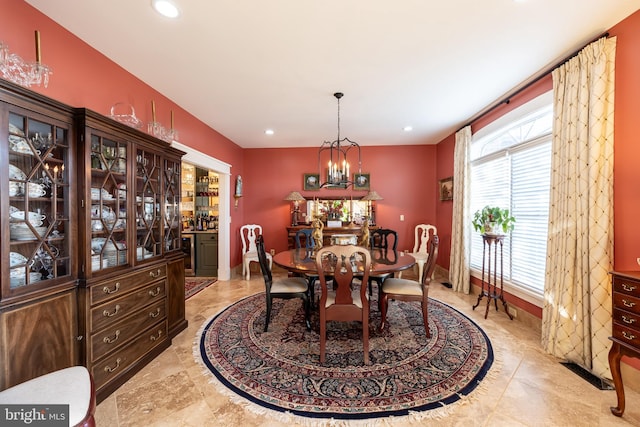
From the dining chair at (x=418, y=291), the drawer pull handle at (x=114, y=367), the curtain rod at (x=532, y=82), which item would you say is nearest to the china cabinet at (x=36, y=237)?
the drawer pull handle at (x=114, y=367)

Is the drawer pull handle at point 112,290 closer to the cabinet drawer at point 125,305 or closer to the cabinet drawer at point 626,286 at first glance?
the cabinet drawer at point 125,305

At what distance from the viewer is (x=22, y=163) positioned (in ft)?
4.89

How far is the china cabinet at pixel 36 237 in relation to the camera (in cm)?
133

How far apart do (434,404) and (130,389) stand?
2264 mm

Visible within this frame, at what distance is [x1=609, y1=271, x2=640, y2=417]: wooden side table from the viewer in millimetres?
1488

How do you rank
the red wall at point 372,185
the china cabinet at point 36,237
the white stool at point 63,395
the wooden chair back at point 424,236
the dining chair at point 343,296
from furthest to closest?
the red wall at point 372,185, the wooden chair back at point 424,236, the dining chair at point 343,296, the china cabinet at point 36,237, the white stool at point 63,395

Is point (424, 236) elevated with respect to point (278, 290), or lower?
elevated

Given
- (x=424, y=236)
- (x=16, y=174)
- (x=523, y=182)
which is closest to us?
(x=16, y=174)

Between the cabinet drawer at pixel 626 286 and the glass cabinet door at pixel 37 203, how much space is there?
3.60m

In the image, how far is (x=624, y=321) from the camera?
156 centimetres

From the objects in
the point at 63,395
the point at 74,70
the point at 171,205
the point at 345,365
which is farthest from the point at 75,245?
the point at 345,365

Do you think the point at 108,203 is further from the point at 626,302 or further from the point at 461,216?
the point at 461,216

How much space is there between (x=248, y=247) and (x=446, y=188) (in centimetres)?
418

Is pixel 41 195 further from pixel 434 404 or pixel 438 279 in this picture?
pixel 438 279
